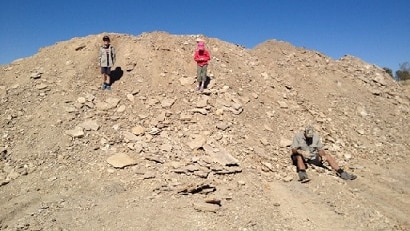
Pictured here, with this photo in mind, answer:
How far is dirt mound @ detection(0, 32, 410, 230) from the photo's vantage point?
6.09 m

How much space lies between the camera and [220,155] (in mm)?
7426

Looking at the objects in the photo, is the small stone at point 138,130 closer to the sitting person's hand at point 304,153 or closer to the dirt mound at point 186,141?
the dirt mound at point 186,141

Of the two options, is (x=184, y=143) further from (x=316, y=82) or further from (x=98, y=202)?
(x=316, y=82)

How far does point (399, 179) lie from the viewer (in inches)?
324

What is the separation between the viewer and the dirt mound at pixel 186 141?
20.0ft

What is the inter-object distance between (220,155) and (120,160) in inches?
76.6

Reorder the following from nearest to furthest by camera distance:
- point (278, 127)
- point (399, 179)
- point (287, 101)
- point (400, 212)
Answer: point (400, 212)
point (399, 179)
point (278, 127)
point (287, 101)

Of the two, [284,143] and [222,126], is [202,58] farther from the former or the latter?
[284,143]

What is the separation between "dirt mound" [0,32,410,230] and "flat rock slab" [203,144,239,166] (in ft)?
0.09

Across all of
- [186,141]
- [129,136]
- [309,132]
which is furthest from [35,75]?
[309,132]

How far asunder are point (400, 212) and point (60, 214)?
19.2 ft

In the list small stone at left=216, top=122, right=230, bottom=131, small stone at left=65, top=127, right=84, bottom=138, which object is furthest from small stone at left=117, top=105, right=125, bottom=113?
small stone at left=216, top=122, right=230, bottom=131

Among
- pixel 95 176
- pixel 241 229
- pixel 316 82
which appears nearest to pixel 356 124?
pixel 316 82

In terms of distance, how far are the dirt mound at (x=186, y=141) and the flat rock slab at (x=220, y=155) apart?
3cm
